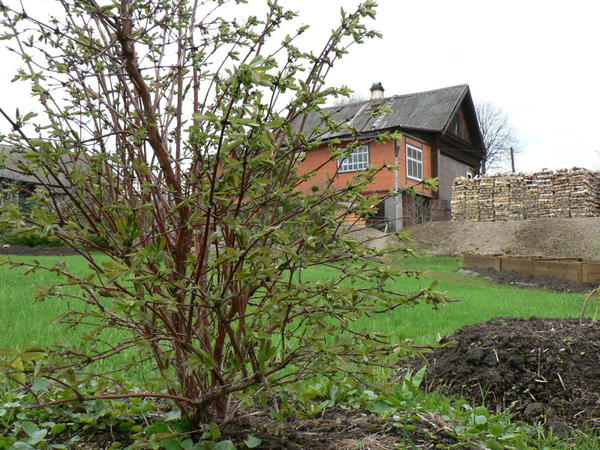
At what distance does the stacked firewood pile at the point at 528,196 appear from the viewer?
1816 centimetres

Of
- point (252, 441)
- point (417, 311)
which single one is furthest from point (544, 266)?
point (252, 441)

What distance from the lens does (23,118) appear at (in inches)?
65.2

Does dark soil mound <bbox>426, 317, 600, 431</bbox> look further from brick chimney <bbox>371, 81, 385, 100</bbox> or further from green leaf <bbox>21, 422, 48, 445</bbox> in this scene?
brick chimney <bbox>371, 81, 385, 100</bbox>

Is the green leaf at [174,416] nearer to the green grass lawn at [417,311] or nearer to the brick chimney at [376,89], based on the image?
the green grass lawn at [417,311]

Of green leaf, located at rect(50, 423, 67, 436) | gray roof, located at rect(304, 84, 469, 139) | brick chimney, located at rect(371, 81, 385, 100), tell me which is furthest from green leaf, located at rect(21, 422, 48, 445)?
brick chimney, located at rect(371, 81, 385, 100)

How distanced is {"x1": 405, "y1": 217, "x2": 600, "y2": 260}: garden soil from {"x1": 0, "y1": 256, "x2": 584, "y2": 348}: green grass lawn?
6.01m

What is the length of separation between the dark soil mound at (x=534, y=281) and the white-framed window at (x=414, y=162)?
9.77m

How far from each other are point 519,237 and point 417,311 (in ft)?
38.8

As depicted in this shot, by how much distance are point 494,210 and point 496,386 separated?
17245 mm

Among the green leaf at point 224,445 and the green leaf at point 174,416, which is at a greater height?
the green leaf at point 174,416

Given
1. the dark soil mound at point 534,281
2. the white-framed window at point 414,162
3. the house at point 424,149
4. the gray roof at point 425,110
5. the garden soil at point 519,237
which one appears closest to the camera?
the dark soil mound at point 534,281

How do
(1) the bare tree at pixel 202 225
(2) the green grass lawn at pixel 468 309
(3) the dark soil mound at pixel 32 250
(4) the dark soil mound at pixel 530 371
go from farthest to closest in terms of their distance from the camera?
(3) the dark soil mound at pixel 32 250
(2) the green grass lawn at pixel 468 309
(4) the dark soil mound at pixel 530 371
(1) the bare tree at pixel 202 225

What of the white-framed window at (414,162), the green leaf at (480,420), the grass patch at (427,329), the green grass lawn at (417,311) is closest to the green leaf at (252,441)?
the grass patch at (427,329)

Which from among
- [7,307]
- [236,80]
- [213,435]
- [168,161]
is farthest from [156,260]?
[7,307]
